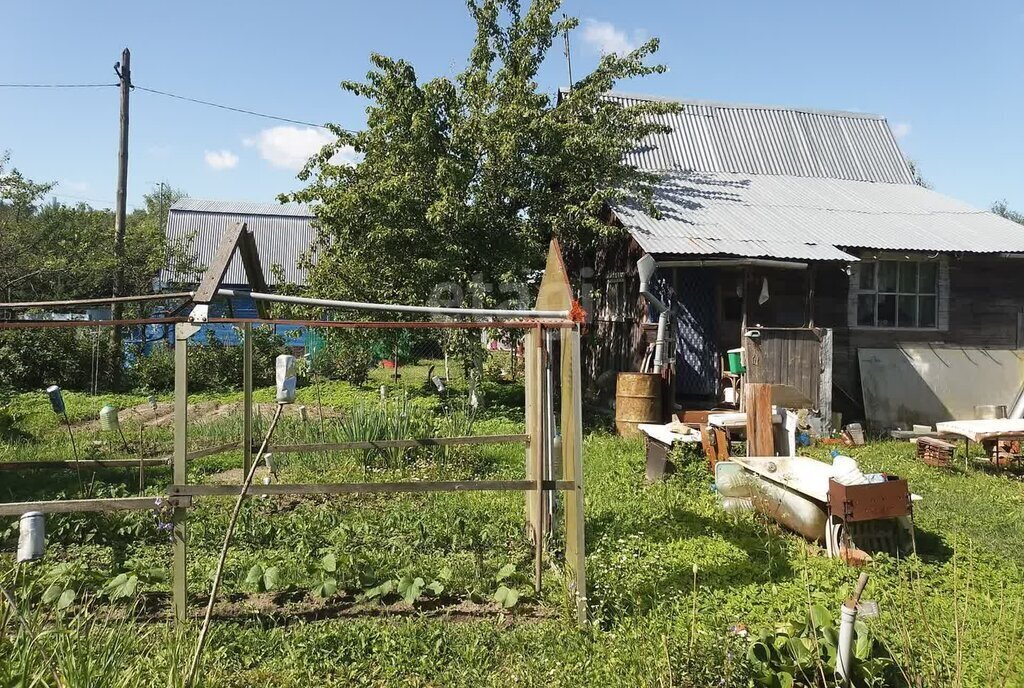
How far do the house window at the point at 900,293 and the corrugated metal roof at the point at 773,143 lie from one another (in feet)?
15.5

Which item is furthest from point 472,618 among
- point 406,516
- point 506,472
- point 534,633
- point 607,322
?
point 607,322

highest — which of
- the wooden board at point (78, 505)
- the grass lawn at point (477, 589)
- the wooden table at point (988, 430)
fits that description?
the wooden board at point (78, 505)

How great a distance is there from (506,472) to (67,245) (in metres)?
15.6

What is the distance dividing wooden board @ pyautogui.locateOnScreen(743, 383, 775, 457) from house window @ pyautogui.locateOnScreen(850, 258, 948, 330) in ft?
19.3

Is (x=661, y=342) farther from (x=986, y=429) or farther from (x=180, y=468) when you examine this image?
(x=180, y=468)

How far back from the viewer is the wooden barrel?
9.97m

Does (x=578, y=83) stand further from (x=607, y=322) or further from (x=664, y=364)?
(x=664, y=364)

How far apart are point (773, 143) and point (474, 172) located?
29.7 ft

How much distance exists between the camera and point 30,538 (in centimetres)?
284

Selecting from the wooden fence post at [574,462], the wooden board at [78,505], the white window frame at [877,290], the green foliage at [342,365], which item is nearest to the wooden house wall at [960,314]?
the white window frame at [877,290]

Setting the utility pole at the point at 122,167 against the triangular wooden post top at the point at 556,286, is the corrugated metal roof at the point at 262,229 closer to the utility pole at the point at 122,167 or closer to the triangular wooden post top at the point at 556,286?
the utility pole at the point at 122,167

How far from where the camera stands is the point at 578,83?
12445 millimetres

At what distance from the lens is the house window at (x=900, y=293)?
12.2 meters

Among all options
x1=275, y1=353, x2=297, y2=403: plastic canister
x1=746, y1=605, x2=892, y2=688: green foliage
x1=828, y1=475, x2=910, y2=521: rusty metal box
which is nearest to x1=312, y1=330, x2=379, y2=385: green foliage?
x1=828, y1=475, x2=910, y2=521: rusty metal box
